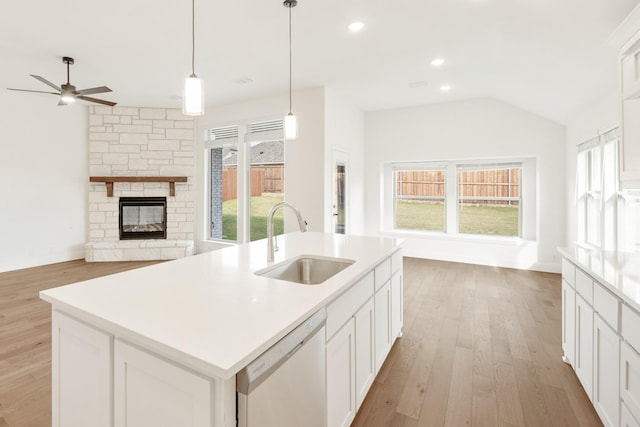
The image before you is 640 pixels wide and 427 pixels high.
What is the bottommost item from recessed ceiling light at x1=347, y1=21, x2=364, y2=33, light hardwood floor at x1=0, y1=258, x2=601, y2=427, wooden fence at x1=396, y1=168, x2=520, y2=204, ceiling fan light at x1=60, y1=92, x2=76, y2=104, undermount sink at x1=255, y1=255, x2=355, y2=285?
light hardwood floor at x1=0, y1=258, x2=601, y2=427

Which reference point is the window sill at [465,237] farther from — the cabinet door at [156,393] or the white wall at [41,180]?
the white wall at [41,180]

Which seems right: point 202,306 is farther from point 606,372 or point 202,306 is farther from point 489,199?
point 489,199

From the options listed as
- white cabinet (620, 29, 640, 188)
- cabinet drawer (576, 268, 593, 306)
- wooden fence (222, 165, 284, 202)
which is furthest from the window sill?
cabinet drawer (576, 268, 593, 306)

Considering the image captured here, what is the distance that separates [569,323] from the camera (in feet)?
7.22

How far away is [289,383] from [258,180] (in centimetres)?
499

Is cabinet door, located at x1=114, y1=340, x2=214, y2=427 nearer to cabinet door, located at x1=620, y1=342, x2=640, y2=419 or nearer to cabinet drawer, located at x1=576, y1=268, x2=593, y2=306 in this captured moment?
cabinet door, located at x1=620, y1=342, x2=640, y2=419

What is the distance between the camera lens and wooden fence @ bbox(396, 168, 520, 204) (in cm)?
542

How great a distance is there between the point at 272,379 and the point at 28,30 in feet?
13.9

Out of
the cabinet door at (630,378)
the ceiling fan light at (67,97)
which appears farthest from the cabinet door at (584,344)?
the ceiling fan light at (67,97)

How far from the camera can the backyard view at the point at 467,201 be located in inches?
214

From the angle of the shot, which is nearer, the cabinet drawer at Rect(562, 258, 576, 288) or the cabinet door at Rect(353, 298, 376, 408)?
the cabinet door at Rect(353, 298, 376, 408)

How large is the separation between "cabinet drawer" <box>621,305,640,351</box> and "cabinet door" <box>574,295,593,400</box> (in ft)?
1.38

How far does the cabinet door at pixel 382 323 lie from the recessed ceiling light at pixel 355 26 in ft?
8.02

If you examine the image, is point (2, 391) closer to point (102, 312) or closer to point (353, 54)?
point (102, 312)
